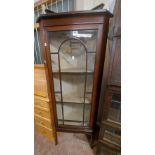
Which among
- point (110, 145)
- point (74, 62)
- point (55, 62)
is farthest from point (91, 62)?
point (110, 145)

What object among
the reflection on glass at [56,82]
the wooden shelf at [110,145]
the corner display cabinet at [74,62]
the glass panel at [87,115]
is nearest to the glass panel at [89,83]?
the corner display cabinet at [74,62]

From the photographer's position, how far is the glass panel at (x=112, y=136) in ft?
3.22

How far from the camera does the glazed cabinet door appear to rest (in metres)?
1.03

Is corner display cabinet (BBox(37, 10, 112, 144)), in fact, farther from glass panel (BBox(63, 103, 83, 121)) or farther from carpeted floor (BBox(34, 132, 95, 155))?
carpeted floor (BBox(34, 132, 95, 155))

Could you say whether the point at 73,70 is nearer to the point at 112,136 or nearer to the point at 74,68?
the point at 74,68

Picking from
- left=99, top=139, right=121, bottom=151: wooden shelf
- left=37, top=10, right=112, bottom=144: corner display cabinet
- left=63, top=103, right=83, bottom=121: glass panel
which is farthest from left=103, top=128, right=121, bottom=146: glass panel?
left=63, top=103, right=83, bottom=121: glass panel

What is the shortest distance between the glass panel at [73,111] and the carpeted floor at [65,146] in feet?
1.00

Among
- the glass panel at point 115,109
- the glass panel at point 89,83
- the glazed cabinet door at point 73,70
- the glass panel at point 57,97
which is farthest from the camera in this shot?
the glass panel at point 57,97

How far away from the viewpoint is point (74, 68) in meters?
1.22

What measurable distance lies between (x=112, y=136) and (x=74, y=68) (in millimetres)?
680

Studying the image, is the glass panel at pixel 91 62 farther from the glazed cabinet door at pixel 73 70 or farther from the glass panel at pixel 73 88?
the glass panel at pixel 73 88
